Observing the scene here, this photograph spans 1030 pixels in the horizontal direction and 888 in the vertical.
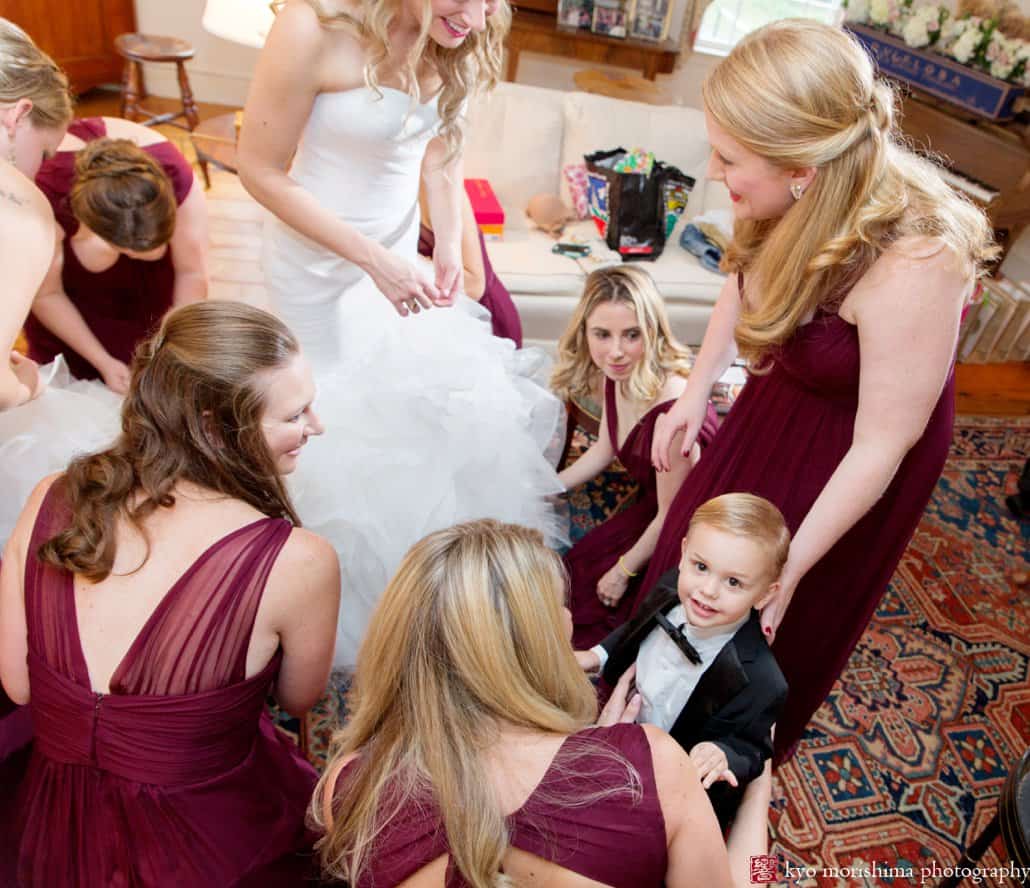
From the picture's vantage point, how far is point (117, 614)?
1.24 metres

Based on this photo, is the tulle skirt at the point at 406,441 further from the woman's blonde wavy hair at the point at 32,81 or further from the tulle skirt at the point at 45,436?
the woman's blonde wavy hair at the point at 32,81

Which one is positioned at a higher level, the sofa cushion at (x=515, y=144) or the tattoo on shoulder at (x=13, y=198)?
the tattoo on shoulder at (x=13, y=198)

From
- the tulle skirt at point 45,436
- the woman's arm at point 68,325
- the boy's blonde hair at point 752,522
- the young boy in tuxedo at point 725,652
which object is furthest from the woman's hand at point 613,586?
the woman's arm at point 68,325

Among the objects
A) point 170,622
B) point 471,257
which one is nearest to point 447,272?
point 471,257

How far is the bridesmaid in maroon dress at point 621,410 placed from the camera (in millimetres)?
2230

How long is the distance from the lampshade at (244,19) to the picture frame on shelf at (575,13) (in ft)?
7.26

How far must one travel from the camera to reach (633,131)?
400cm

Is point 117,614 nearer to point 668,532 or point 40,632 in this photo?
point 40,632

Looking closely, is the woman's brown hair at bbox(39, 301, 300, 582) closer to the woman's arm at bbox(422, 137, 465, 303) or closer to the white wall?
the woman's arm at bbox(422, 137, 465, 303)

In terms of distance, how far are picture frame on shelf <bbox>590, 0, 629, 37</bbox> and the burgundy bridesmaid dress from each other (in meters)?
3.75

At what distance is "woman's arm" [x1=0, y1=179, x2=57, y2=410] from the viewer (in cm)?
160

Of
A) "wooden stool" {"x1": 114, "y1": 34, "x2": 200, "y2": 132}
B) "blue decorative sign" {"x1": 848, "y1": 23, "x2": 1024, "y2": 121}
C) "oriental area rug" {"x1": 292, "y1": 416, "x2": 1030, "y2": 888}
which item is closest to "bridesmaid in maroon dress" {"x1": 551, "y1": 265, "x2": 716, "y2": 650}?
"oriental area rug" {"x1": 292, "y1": 416, "x2": 1030, "y2": 888}

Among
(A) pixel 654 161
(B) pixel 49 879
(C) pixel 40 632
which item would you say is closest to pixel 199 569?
(C) pixel 40 632

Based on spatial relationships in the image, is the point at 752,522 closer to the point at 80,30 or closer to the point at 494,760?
the point at 494,760
